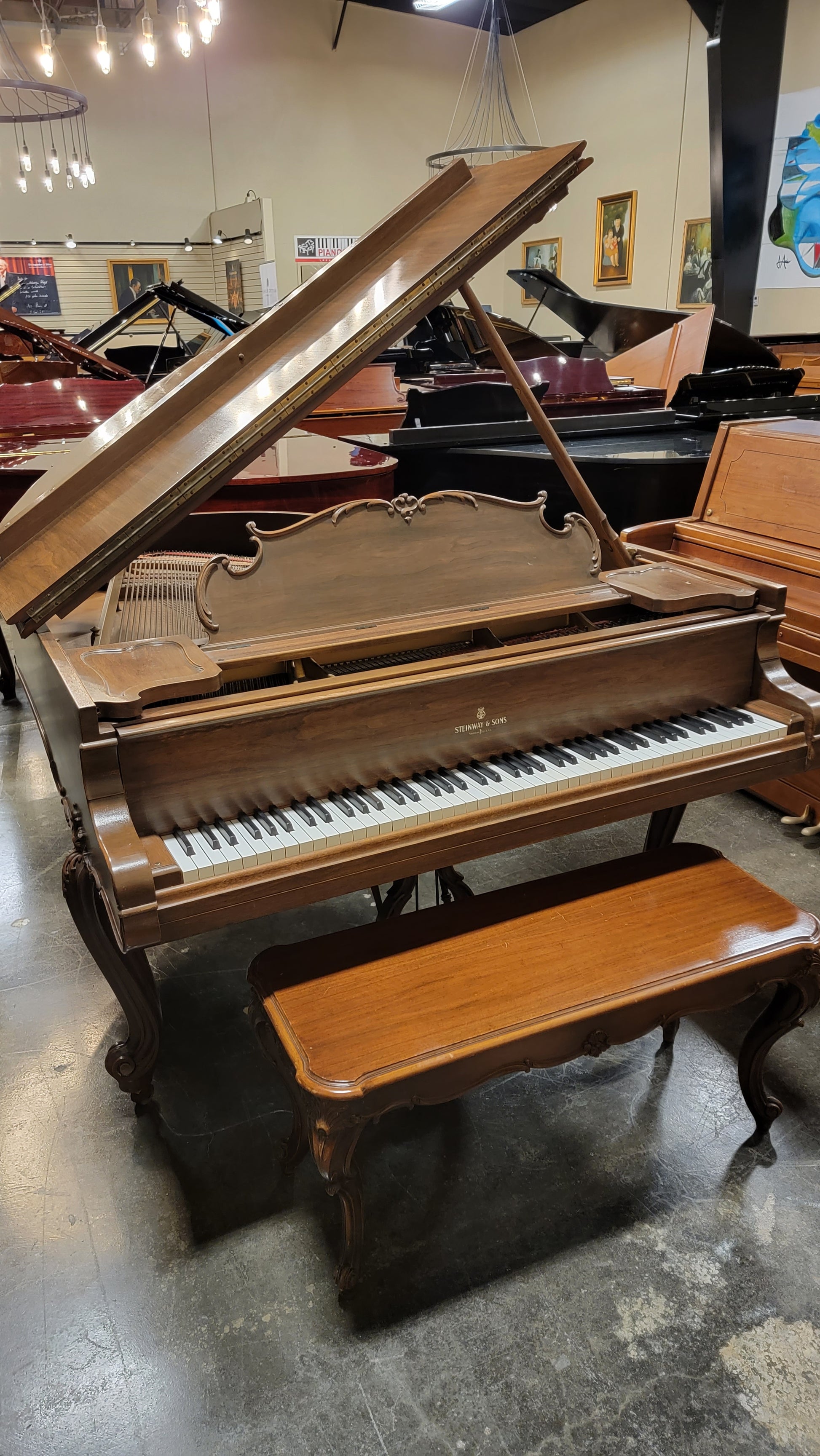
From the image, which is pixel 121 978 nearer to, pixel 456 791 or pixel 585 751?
pixel 456 791

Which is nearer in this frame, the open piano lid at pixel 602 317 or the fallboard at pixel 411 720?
the fallboard at pixel 411 720

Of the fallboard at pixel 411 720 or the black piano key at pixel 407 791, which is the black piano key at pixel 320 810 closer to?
the fallboard at pixel 411 720

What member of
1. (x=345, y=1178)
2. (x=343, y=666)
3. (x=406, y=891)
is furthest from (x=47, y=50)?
(x=345, y=1178)

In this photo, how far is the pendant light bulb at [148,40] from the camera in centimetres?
739

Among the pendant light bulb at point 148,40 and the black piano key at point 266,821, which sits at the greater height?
the pendant light bulb at point 148,40

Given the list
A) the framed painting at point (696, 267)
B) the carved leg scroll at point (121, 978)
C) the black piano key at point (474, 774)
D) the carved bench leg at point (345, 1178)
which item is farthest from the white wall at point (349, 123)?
the carved bench leg at point (345, 1178)

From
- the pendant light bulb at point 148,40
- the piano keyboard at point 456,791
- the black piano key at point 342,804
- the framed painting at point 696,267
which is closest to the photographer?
the piano keyboard at point 456,791

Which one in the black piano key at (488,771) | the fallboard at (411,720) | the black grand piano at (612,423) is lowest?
the black piano key at (488,771)

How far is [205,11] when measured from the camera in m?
7.54

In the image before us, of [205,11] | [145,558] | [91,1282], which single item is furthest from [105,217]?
[91,1282]

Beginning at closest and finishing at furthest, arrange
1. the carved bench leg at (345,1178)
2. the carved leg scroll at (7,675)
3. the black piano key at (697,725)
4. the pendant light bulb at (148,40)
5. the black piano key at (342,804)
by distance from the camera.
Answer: the carved bench leg at (345,1178)
the black piano key at (342,804)
the black piano key at (697,725)
the carved leg scroll at (7,675)
the pendant light bulb at (148,40)

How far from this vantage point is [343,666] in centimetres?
238

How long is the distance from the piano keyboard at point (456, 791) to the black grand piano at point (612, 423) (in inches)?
83.2

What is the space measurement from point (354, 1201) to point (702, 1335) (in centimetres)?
73
